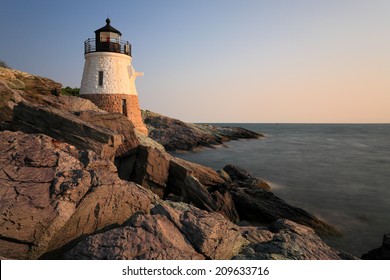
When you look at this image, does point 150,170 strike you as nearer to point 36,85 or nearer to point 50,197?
point 50,197

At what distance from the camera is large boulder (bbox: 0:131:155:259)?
455cm

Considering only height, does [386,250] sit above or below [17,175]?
below

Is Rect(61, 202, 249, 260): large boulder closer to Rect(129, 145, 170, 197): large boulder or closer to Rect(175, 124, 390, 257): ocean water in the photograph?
Rect(129, 145, 170, 197): large boulder

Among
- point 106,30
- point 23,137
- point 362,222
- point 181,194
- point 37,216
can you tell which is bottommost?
point 362,222

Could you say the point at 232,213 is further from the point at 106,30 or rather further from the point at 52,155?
the point at 106,30

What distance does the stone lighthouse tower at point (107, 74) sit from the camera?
21.0 metres

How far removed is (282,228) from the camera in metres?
7.29

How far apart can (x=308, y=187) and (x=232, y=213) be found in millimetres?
8814

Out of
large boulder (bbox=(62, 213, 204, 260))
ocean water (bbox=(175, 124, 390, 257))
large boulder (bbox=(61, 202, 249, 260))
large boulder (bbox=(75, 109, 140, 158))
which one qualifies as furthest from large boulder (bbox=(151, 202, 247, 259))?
ocean water (bbox=(175, 124, 390, 257))

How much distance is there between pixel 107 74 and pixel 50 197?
1759 centimetres

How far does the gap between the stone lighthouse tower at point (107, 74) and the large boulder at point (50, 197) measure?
14.9 meters

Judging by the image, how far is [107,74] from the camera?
2097cm

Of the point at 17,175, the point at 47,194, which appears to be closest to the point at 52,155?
the point at 17,175

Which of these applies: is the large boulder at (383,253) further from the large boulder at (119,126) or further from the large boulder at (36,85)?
the large boulder at (36,85)
